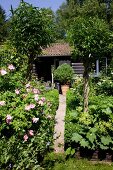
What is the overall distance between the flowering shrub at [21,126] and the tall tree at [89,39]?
110 inches

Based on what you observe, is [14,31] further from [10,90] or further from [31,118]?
[31,118]

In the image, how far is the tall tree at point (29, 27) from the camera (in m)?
9.59

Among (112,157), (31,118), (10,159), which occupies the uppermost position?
(31,118)

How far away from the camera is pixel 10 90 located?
20.4 feet

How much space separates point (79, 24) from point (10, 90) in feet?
11.1

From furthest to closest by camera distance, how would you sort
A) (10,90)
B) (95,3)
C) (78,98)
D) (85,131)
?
(95,3)
(78,98)
(85,131)
(10,90)

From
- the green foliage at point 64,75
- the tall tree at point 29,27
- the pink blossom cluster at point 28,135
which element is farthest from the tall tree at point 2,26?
A: the pink blossom cluster at point 28,135

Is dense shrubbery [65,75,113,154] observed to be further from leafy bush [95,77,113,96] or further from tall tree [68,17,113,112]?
leafy bush [95,77,113,96]

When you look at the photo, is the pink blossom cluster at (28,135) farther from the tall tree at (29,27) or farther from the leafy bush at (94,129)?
the tall tree at (29,27)

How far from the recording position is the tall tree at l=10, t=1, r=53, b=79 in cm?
959

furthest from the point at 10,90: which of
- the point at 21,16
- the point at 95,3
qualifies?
the point at 95,3

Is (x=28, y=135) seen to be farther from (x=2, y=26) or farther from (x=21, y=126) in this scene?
(x=2, y=26)

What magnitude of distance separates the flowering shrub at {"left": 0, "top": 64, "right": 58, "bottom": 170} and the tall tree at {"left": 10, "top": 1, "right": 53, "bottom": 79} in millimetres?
3473

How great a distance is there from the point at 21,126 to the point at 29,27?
15.5 feet
